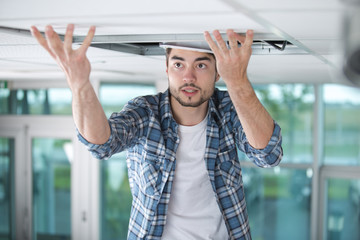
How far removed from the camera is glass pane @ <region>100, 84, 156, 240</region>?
16.4ft

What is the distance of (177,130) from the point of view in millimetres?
1911

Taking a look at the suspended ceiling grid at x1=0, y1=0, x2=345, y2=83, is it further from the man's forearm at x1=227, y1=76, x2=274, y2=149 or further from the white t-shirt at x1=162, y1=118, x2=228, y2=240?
the white t-shirt at x1=162, y1=118, x2=228, y2=240

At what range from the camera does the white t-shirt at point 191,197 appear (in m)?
1.89

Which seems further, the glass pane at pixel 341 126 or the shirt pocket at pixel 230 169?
the glass pane at pixel 341 126

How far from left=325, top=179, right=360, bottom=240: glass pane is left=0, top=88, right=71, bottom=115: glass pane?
10.0 feet

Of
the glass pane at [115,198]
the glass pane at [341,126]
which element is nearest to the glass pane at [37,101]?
the glass pane at [115,198]

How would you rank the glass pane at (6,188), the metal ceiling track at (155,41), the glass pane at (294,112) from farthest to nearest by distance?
the glass pane at (6,188), the glass pane at (294,112), the metal ceiling track at (155,41)

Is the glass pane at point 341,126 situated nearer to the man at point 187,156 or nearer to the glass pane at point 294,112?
the glass pane at point 294,112

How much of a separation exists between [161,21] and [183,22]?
0.06 metres

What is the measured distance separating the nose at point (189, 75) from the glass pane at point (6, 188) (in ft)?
13.0

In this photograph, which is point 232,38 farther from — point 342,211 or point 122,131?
point 342,211

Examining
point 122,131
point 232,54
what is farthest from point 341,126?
point 232,54

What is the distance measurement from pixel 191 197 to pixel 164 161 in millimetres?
202

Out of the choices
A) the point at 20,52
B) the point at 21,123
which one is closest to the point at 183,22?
the point at 20,52
